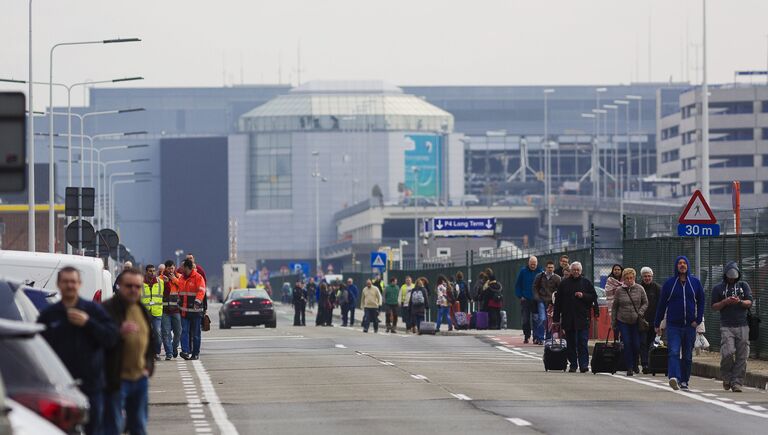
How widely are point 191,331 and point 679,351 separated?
10.6m

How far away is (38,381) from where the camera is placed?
441 inches

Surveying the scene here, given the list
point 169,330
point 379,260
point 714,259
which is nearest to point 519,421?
point 169,330

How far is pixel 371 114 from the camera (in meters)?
193

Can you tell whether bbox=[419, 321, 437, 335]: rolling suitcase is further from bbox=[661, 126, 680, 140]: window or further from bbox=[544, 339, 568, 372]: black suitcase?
bbox=[661, 126, 680, 140]: window

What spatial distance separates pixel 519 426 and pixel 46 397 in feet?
27.5

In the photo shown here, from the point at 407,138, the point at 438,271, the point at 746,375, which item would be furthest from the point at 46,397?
the point at 407,138

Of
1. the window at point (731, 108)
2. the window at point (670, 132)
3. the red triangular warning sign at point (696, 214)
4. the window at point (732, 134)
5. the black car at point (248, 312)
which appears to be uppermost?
the window at point (731, 108)

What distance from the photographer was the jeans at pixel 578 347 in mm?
29016

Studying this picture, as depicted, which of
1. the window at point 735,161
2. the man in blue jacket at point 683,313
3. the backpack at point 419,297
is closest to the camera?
the man in blue jacket at point 683,313

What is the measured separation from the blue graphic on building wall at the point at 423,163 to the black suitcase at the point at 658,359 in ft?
533

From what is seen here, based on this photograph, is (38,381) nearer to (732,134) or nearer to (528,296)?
(528,296)

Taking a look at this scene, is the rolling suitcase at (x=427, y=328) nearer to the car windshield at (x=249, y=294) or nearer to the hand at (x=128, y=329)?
the car windshield at (x=249, y=294)

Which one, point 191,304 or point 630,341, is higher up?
point 191,304

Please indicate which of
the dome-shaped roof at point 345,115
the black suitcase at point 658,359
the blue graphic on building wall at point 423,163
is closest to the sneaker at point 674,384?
the black suitcase at point 658,359
